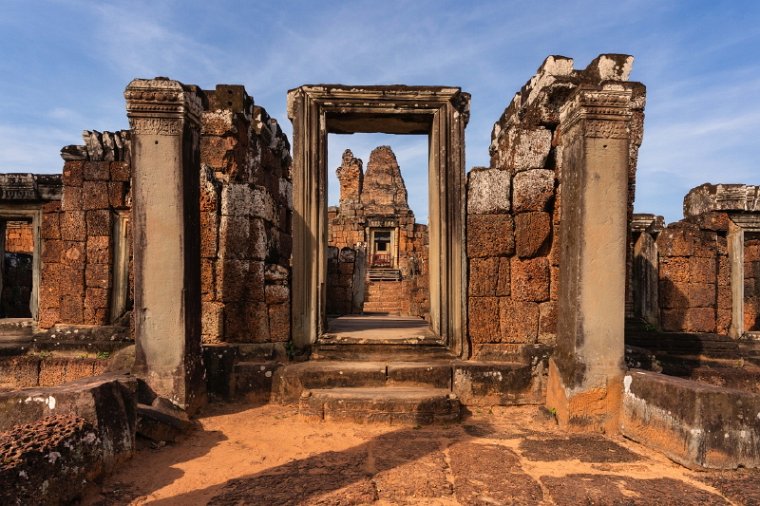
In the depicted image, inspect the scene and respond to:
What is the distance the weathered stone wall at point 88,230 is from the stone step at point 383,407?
5080 mm

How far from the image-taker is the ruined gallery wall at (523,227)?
16.7 ft

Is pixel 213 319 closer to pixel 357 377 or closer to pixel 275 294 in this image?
pixel 275 294

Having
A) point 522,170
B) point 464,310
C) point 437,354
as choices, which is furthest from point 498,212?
point 437,354

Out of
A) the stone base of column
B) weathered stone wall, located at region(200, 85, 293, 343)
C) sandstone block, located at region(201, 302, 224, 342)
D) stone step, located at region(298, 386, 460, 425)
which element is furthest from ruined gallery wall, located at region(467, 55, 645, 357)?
sandstone block, located at region(201, 302, 224, 342)

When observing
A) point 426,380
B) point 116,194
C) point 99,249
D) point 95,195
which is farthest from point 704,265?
point 95,195

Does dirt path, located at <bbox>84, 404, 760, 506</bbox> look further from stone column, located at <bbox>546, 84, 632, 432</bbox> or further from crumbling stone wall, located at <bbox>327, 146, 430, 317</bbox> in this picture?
crumbling stone wall, located at <bbox>327, 146, 430, 317</bbox>

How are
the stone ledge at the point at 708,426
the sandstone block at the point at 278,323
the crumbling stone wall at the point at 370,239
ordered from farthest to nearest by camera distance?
1. the crumbling stone wall at the point at 370,239
2. the sandstone block at the point at 278,323
3. the stone ledge at the point at 708,426

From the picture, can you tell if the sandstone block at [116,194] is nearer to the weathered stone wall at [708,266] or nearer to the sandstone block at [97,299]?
the sandstone block at [97,299]

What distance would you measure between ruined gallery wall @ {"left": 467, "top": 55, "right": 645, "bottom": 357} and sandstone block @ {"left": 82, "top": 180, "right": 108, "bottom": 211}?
6.10m

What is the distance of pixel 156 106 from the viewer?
4.21 meters

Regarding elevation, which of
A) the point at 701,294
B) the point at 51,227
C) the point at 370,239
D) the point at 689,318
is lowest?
the point at 689,318

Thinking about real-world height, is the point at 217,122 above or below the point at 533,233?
above

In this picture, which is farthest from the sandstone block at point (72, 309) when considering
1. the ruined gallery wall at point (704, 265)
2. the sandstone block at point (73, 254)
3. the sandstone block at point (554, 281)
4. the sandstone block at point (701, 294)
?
the sandstone block at point (701, 294)

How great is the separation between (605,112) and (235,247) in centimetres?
419
